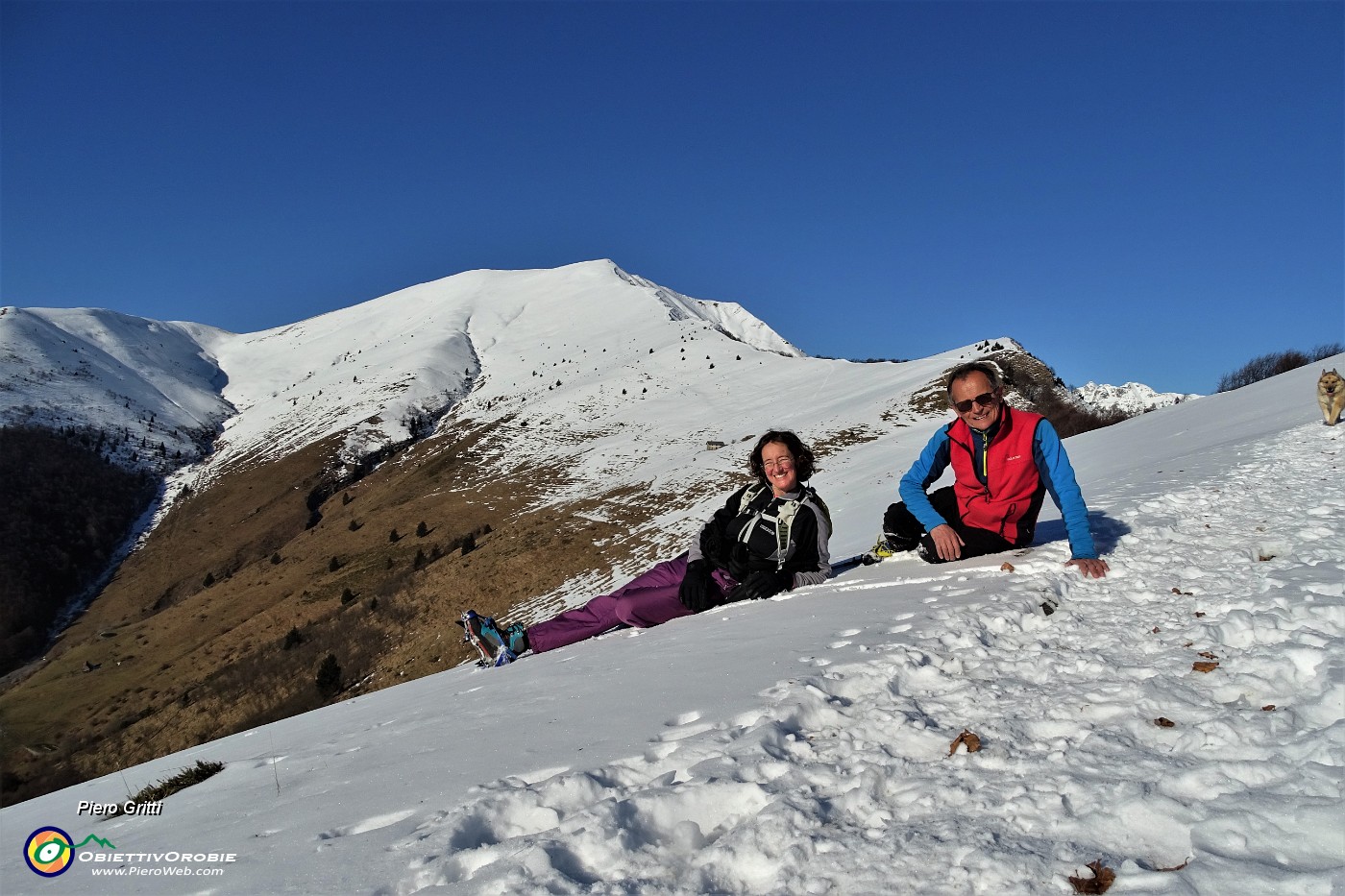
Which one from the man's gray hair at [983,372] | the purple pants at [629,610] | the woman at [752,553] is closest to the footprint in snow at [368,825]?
the woman at [752,553]

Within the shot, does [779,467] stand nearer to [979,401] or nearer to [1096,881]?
[979,401]

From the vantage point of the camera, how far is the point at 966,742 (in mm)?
2805

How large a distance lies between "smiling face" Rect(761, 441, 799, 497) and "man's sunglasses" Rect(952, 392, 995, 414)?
1.63m

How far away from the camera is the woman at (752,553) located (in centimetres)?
689

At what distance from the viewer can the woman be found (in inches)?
271

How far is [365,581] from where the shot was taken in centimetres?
3522

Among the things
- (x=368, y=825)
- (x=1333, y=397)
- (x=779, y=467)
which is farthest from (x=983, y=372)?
(x=1333, y=397)

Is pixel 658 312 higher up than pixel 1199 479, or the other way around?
pixel 658 312

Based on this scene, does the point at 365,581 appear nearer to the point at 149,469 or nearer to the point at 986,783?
the point at 986,783

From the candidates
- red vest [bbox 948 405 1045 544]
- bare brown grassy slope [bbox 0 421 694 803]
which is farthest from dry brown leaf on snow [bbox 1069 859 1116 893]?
bare brown grassy slope [bbox 0 421 694 803]

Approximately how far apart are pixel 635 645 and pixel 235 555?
61.0 m

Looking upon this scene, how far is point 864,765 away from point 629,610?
477 centimetres

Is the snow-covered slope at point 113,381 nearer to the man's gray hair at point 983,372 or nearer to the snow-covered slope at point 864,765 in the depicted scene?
the snow-covered slope at point 864,765

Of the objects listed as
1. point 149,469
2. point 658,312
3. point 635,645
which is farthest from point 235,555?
point 658,312
